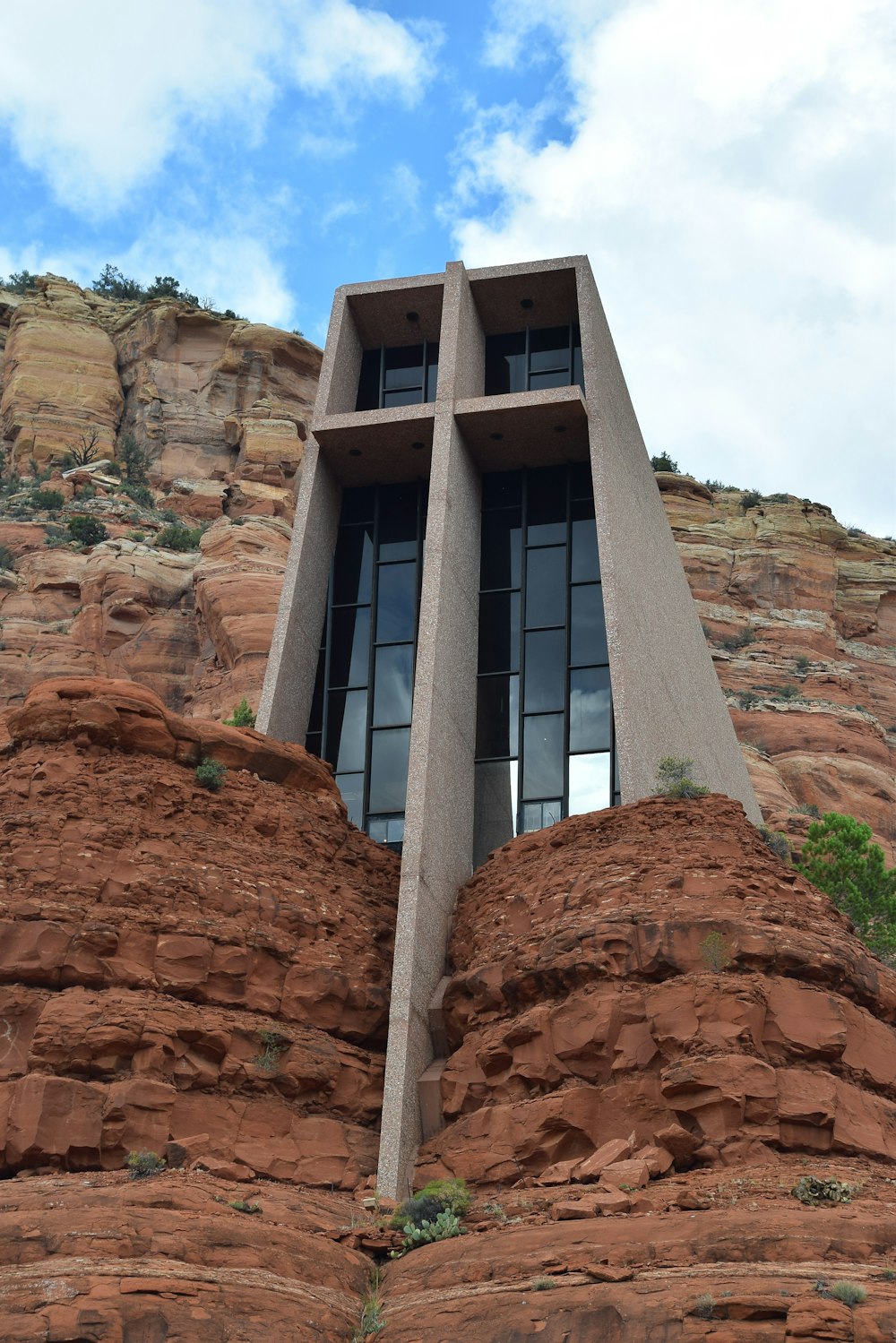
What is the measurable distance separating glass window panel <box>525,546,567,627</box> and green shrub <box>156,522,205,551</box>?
18917mm

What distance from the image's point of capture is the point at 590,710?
26.1 metres

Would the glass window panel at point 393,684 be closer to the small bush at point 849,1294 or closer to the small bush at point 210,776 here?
the small bush at point 210,776

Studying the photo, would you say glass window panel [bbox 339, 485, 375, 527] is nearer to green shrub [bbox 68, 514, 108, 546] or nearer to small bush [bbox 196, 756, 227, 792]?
small bush [bbox 196, 756, 227, 792]

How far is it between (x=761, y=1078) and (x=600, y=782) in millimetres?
9539

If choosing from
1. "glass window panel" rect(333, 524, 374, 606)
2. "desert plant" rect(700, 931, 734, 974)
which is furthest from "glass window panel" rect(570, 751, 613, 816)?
"desert plant" rect(700, 931, 734, 974)

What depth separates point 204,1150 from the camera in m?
16.6

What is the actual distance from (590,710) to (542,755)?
116 cm

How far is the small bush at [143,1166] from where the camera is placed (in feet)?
50.9

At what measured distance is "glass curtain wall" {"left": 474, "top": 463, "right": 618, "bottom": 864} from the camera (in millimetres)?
25391

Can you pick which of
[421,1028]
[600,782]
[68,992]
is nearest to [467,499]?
[600,782]

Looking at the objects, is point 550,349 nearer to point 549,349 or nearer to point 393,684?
point 549,349

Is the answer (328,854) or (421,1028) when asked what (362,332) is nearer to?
(328,854)

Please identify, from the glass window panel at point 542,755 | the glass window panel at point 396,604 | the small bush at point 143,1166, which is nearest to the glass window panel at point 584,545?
the glass window panel at point 542,755

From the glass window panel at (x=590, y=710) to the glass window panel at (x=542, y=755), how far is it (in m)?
0.28
